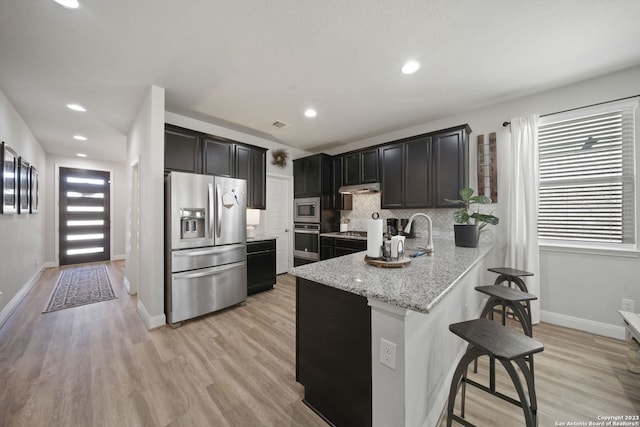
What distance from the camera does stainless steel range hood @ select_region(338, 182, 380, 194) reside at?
158 inches

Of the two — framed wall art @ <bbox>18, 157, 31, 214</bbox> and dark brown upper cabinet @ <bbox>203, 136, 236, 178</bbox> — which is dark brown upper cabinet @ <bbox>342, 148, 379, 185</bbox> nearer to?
dark brown upper cabinet @ <bbox>203, 136, 236, 178</bbox>

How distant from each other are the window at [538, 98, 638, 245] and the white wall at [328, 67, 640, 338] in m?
0.15

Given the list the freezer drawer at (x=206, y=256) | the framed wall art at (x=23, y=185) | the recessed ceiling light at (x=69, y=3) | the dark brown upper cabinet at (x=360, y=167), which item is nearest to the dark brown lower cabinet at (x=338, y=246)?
the dark brown upper cabinet at (x=360, y=167)

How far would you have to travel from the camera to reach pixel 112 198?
246 inches

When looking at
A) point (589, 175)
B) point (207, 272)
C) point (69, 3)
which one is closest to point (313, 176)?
point (207, 272)

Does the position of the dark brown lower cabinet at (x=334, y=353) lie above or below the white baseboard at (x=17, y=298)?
above

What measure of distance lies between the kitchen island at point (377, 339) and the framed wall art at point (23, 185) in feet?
14.5

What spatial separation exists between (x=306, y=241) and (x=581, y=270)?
12.7 feet

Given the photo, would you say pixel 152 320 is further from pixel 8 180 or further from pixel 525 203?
pixel 525 203

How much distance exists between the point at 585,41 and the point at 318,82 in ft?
7.67

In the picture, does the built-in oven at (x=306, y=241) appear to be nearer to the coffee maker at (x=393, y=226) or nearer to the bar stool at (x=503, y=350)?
the coffee maker at (x=393, y=226)

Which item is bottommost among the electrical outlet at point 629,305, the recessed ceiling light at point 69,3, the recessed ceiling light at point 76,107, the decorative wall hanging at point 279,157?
the electrical outlet at point 629,305

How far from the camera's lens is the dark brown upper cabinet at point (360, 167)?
4.07 metres

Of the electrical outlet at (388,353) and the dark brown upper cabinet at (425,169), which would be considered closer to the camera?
the electrical outlet at (388,353)
